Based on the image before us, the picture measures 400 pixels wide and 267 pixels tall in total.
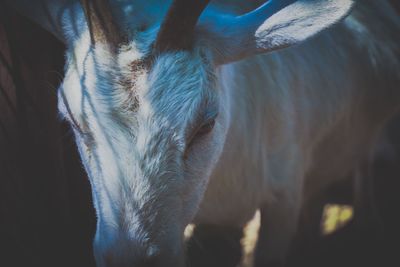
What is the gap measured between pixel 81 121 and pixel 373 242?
118 inches

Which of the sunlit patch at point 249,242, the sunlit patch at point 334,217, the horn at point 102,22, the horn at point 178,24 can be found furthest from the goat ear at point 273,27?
the sunlit patch at point 334,217

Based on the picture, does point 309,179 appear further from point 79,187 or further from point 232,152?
point 79,187

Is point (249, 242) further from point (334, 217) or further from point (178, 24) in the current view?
point (178, 24)

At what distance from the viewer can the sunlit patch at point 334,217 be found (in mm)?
4613

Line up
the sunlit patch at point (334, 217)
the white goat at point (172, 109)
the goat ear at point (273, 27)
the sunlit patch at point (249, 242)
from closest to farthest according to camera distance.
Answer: the white goat at point (172, 109) → the goat ear at point (273, 27) → the sunlit patch at point (249, 242) → the sunlit patch at point (334, 217)

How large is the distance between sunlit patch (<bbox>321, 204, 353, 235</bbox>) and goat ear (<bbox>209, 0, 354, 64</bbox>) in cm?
267

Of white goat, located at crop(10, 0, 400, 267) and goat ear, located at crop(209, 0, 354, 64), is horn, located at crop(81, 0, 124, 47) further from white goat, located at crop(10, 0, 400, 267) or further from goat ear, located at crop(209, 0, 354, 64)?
goat ear, located at crop(209, 0, 354, 64)

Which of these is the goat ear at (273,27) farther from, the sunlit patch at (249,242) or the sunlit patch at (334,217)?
the sunlit patch at (334,217)

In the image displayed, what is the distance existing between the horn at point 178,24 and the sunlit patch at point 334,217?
2873 millimetres

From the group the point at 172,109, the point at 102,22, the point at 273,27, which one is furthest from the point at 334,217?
the point at 102,22

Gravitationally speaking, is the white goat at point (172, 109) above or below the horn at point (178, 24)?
below

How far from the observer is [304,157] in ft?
10.6

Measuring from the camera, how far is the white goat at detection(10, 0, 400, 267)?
6.19 ft

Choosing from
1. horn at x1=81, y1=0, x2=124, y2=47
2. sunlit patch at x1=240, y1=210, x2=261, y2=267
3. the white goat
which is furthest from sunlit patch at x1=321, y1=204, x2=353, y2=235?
horn at x1=81, y1=0, x2=124, y2=47
